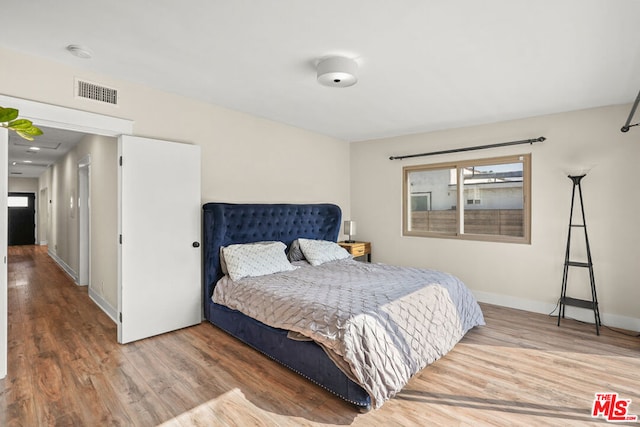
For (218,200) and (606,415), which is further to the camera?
(218,200)

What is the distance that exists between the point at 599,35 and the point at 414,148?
2917mm

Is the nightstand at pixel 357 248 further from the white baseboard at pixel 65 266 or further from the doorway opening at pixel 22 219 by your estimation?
the doorway opening at pixel 22 219

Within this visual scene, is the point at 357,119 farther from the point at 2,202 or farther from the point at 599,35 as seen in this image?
the point at 2,202

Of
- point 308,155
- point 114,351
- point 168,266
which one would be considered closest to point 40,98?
point 168,266

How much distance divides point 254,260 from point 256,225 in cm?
63

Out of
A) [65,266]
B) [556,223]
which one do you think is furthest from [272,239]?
[65,266]

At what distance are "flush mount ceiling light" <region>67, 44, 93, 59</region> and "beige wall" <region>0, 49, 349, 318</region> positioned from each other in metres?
0.35

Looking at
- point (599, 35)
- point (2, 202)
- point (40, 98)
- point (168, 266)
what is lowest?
point (168, 266)

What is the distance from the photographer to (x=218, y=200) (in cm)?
→ 390

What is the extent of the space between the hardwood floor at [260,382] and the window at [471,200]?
4.67ft

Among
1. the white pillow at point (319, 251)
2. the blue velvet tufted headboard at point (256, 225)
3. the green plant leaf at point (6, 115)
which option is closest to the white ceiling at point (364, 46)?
the green plant leaf at point (6, 115)

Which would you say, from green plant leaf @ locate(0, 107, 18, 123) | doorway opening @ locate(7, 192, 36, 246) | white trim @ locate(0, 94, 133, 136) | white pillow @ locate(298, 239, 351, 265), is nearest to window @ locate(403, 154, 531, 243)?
white pillow @ locate(298, 239, 351, 265)

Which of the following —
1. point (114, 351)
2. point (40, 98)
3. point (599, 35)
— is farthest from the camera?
point (114, 351)

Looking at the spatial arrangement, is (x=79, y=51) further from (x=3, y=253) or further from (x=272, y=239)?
(x=272, y=239)
